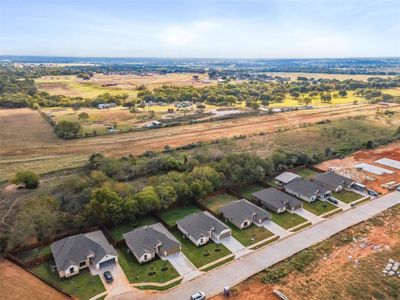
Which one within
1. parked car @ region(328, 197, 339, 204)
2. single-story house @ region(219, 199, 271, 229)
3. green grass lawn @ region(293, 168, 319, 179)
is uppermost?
single-story house @ region(219, 199, 271, 229)

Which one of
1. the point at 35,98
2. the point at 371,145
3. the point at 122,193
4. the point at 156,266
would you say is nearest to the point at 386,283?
the point at 156,266

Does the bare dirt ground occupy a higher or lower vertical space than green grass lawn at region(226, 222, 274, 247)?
higher

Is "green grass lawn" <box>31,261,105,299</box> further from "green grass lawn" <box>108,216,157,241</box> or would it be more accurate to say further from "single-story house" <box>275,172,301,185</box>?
"single-story house" <box>275,172,301,185</box>

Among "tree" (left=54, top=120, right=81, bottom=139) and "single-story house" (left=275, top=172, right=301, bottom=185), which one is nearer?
"single-story house" (left=275, top=172, right=301, bottom=185)

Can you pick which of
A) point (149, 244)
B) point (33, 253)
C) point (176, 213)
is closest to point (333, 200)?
point (176, 213)

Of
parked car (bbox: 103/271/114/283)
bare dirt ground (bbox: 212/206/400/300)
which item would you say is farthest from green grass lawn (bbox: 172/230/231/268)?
parked car (bbox: 103/271/114/283)

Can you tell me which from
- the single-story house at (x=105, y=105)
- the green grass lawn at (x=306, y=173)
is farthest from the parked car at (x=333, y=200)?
the single-story house at (x=105, y=105)

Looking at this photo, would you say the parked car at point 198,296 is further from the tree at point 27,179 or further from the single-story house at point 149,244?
the tree at point 27,179

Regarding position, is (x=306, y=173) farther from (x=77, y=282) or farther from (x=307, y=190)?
(x=77, y=282)
